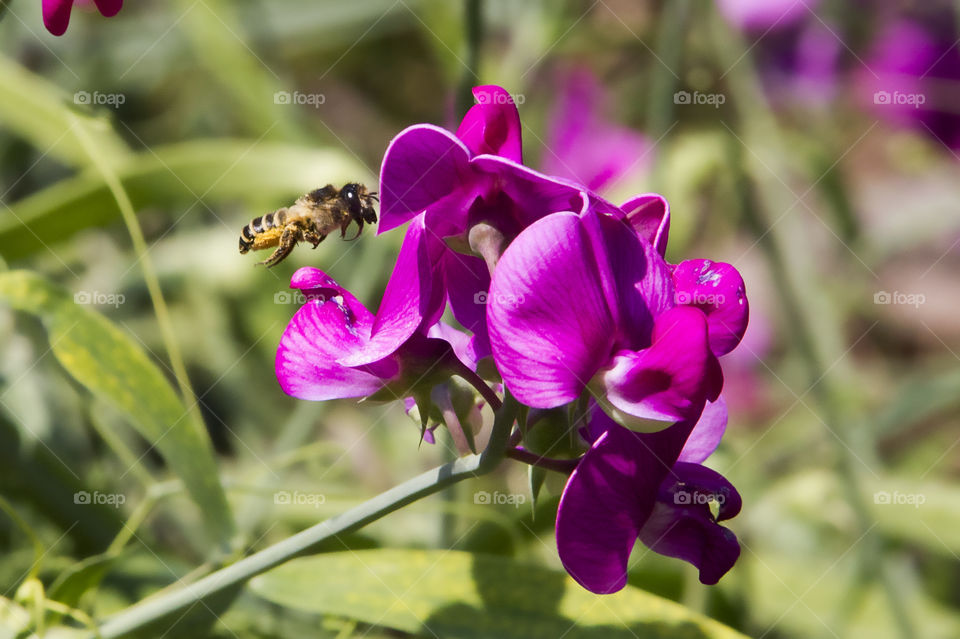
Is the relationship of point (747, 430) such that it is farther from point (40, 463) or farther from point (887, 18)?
point (40, 463)

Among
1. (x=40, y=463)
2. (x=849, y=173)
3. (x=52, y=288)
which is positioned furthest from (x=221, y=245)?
(x=849, y=173)

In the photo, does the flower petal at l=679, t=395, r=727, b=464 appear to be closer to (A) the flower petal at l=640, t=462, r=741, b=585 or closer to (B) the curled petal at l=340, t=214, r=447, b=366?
(A) the flower petal at l=640, t=462, r=741, b=585

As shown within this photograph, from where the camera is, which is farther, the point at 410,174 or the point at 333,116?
the point at 333,116
